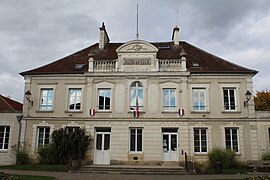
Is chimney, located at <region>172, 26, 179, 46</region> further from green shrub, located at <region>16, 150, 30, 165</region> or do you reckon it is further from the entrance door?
green shrub, located at <region>16, 150, 30, 165</region>

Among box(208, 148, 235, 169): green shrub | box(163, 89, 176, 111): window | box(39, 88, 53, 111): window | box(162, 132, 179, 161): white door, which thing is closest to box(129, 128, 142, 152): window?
box(162, 132, 179, 161): white door

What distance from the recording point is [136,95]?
56.6 feet

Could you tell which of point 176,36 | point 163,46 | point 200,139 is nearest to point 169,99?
point 200,139

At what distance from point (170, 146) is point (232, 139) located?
12.6ft

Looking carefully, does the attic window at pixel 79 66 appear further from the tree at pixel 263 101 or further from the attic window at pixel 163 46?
the tree at pixel 263 101

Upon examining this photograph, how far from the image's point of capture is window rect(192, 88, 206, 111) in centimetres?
1691

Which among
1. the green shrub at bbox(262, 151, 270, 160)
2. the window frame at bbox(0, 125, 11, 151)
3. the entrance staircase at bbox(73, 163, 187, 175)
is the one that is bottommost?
the entrance staircase at bbox(73, 163, 187, 175)

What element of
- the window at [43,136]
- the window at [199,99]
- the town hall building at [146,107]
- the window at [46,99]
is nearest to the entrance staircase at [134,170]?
the town hall building at [146,107]

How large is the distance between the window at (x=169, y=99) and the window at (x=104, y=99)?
3621mm

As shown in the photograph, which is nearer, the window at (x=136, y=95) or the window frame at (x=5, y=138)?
the window at (x=136, y=95)

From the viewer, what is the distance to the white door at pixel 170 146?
16.3 m

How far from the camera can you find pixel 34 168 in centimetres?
1455

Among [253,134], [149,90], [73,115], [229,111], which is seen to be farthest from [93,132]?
[253,134]

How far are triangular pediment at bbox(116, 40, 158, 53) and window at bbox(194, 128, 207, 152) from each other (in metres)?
5.89
